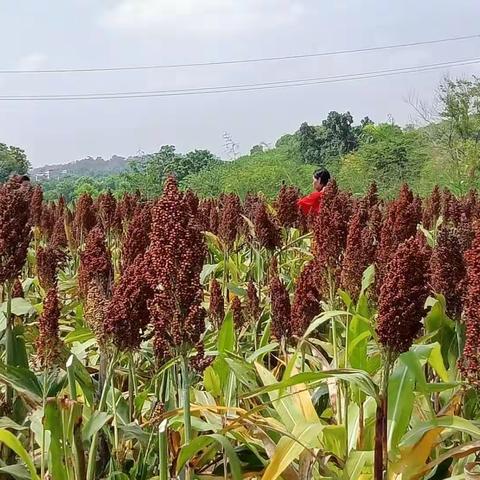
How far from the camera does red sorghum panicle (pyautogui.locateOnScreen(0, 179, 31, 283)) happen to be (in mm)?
2721

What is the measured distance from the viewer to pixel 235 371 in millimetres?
2625

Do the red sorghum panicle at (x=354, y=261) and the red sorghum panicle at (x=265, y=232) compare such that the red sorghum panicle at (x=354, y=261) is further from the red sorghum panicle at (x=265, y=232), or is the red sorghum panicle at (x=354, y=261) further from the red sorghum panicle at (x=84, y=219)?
the red sorghum panicle at (x=84, y=219)

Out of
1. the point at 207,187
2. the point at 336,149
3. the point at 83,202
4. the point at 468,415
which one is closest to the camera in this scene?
the point at 468,415

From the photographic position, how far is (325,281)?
306 centimetres

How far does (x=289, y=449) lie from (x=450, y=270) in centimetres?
88

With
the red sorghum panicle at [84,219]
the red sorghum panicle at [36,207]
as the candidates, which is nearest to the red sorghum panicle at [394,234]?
the red sorghum panicle at [84,219]

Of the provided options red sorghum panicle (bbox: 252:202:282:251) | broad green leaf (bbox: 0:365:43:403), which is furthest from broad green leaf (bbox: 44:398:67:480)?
red sorghum panicle (bbox: 252:202:282:251)

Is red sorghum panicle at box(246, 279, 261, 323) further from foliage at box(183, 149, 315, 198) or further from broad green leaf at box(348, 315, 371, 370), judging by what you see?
foliage at box(183, 149, 315, 198)

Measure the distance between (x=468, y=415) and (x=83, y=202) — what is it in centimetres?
423

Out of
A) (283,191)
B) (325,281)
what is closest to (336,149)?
(283,191)

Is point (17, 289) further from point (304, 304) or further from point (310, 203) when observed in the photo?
point (310, 203)

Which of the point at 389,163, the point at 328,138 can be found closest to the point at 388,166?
the point at 389,163

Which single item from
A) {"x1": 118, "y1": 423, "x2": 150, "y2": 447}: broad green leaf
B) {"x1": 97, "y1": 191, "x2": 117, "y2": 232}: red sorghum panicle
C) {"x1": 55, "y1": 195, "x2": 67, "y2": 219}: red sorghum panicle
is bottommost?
{"x1": 118, "y1": 423, "x2": 150, "y2": 447}: broad green leaf

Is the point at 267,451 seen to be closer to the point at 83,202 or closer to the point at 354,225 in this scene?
the point at 354,225
